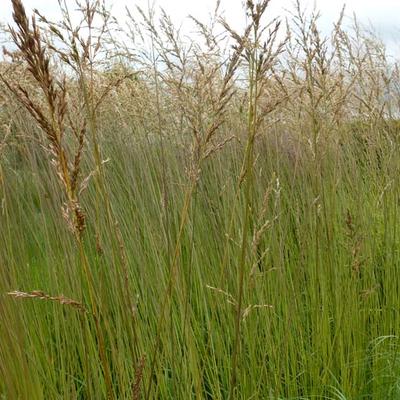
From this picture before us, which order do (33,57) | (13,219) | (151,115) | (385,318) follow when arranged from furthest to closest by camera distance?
(151,115), (385,318), (13,219), (33,57)

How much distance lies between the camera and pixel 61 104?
94 cm

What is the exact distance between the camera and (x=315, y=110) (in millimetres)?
2047

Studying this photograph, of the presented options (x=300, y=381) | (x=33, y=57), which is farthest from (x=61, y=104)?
(x=300, y=381)

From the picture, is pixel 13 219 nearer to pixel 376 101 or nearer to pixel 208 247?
pixel 208 247

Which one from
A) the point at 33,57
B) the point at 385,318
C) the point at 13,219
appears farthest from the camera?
the point at 385,318

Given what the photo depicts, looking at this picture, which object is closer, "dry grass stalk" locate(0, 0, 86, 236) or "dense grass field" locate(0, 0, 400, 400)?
"dry grass stalk" locate(0, 0, 86, 236)

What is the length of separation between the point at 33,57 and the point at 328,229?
63.0 inches

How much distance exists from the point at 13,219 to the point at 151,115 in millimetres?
1195

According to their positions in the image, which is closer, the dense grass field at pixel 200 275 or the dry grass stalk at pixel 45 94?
the dry grass stalk at pixel 45 94

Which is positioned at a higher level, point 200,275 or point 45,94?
point 45,94

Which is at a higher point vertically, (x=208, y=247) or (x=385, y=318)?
(x=208, y=247)

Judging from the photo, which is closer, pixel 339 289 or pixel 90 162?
pixel 339 289

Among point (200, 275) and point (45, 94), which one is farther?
point (200, 275)

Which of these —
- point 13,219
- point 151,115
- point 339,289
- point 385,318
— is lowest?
point 385,318
